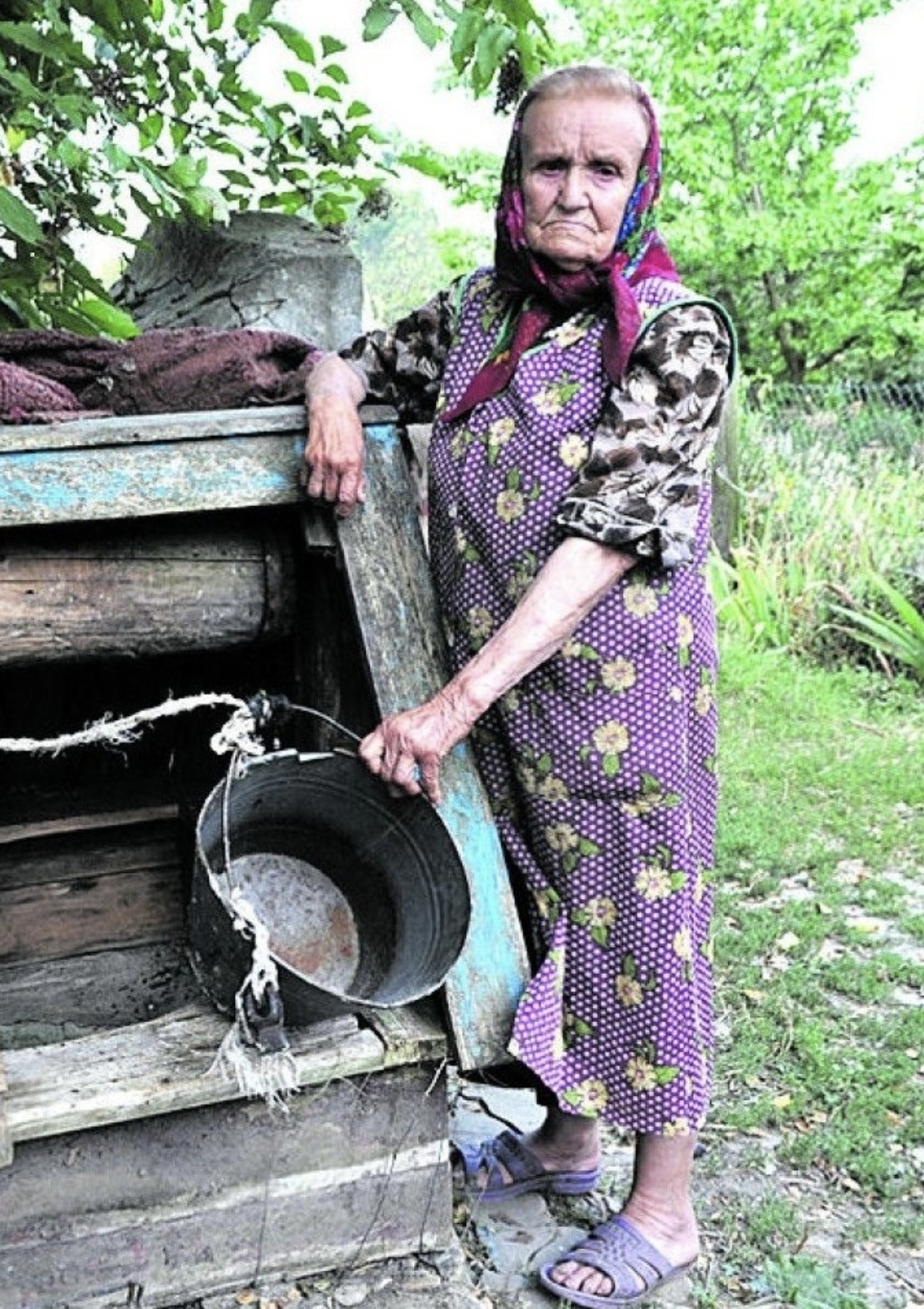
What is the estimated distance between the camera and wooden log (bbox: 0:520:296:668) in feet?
8.82

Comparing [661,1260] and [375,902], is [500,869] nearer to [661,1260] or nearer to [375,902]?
[375,902]

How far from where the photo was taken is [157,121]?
3.62 m

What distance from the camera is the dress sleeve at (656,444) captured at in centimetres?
233

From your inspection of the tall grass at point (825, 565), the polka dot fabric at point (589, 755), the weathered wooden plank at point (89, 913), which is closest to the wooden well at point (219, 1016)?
the polka dot fabric at point (589, 755)

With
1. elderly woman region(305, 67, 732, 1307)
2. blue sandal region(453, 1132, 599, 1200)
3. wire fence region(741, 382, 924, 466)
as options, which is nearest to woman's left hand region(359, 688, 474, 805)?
elderly woman region(305, 67, 732, 1307)

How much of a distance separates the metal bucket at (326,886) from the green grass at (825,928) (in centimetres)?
102

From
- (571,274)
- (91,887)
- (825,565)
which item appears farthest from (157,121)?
(825,565)

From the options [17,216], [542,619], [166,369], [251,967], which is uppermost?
[17,216]

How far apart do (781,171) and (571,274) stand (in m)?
17.8

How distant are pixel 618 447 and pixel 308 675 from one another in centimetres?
110

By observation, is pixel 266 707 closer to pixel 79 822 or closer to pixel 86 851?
pixel 79 822

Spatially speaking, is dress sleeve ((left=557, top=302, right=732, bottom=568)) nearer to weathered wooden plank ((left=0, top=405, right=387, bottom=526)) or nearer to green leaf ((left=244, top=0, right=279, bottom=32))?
weathered wooden plank ((left=0, top=405, right=387, bottom=526))

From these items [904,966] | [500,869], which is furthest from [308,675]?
[904,966]

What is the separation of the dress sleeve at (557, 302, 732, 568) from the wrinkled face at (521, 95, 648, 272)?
20cm
